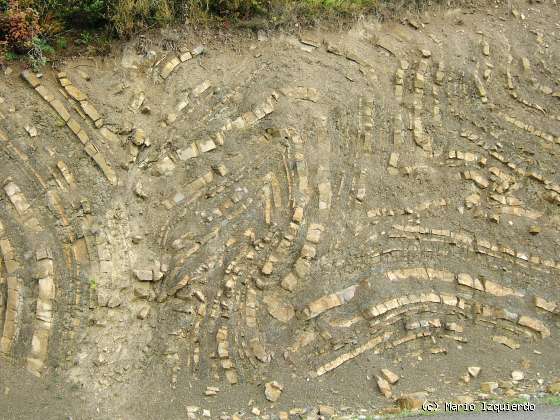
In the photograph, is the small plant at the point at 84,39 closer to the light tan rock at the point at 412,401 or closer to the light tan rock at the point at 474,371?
the light tan rock at the point at 412,401

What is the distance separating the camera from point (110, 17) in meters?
6.94

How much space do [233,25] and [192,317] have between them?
4.18 meters

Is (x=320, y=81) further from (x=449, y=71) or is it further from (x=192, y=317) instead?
(x=192, y=317)

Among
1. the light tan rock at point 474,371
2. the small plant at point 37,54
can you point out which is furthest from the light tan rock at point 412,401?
the small plant at point 37,54

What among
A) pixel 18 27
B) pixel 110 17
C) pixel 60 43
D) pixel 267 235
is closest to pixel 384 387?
pixel 267 235

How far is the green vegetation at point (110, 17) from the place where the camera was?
6.52 metres

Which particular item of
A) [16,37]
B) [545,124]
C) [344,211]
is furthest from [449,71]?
[16,37]

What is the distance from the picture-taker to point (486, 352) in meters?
6.55

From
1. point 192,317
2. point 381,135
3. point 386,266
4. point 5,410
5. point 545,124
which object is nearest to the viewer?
point 5,410

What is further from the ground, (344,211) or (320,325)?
(344,211)

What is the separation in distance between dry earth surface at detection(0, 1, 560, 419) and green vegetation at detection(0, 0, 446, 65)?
0.87 ft

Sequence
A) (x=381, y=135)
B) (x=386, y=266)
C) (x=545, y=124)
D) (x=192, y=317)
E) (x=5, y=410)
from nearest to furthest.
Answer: (x=5, y=410) < (x=192, y=317) < (x=386, y=266) < (x=381, y=135) < (x=545, y=124)

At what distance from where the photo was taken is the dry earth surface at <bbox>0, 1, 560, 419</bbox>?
5.95m

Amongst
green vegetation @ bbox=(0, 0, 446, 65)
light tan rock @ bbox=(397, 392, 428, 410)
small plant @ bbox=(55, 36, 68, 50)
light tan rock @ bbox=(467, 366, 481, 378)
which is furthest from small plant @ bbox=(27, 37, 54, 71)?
→ light tan rock @ bbox=(467, 366, 481, 378)
